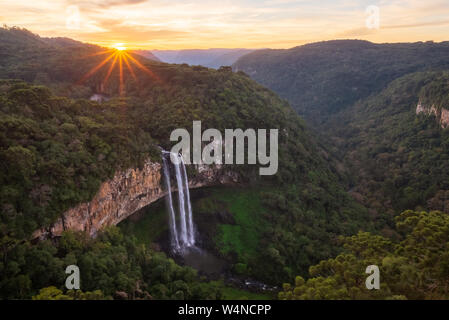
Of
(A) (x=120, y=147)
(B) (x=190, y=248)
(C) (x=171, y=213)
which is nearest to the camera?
(A) (x=120, y=147)

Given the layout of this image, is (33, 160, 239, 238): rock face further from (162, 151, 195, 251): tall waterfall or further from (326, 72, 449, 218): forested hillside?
(326, 72, 449, 218): forested hillside

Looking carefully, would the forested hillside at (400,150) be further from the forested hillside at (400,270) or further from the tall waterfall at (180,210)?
the forested hillside at (400,270)

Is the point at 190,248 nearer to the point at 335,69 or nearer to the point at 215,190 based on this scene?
the point at 215,190

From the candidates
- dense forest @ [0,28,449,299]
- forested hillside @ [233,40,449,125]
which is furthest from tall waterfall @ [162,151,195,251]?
forested hillside @ [233,40,449,125]

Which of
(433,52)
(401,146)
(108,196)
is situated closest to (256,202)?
(108,196)

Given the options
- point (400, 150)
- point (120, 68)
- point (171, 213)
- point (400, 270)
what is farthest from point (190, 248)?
point (400, 150)
